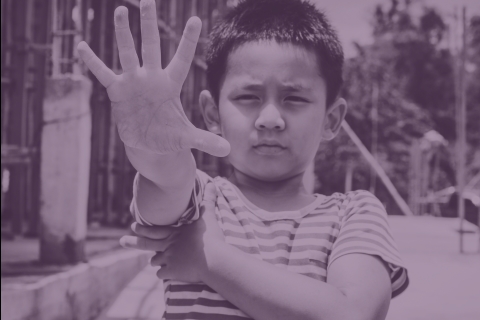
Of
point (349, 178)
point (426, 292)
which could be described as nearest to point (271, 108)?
point (426, 292)

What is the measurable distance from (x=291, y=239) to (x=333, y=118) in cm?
38

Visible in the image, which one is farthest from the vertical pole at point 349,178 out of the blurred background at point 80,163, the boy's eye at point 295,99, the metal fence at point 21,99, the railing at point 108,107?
the boy's eye at point 295,99

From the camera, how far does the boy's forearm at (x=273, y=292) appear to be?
110cm

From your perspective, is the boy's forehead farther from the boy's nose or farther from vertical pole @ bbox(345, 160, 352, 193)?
vertical pole @ bbox(345, 160, 352, 193)

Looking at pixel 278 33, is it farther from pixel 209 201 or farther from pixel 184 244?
pixel 184 244

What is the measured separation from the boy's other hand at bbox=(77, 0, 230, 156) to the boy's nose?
0.22 meters

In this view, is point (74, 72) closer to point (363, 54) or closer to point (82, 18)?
point (82, 18)

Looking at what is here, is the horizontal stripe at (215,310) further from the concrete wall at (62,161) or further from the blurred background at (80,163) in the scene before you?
the concrete wall at (62,161)

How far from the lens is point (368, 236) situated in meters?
1.22

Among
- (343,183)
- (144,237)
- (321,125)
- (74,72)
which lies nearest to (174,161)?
(144,237)

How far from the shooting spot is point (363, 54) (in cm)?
2089

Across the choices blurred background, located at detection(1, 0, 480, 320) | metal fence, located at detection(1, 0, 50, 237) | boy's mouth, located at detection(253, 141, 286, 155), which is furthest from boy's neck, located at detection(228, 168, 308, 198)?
metal fence, located at detection(1, 0, 50, 237)

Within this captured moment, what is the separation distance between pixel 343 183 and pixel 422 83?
9195 mm

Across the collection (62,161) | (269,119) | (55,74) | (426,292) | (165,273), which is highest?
(55,74)
